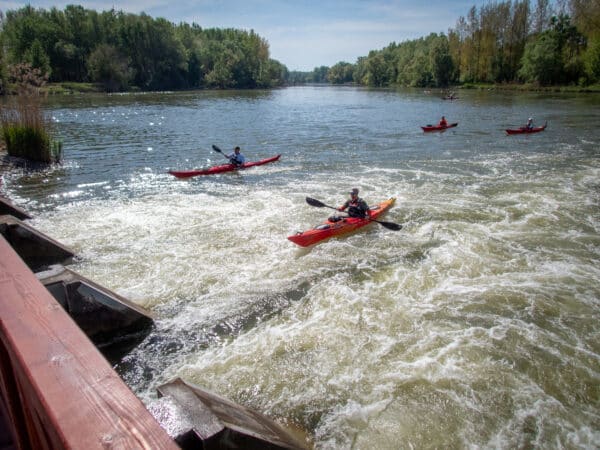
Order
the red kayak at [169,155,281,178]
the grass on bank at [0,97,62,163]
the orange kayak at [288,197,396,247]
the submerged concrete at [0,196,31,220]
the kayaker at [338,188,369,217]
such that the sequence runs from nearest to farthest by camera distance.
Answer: the submerged concrete at [0,196,31,220] → the orange kayak at [288,197,396,247] → the kayaker at [338,188,369,217] → the grass on bank at [0,97,62,163] → the red kayak at [169,155,281,178]

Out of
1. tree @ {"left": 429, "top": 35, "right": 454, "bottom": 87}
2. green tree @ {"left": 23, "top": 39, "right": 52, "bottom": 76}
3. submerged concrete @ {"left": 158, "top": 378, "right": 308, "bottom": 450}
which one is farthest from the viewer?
tree @ {"left": 429, "top": 35, "right": 454, "bottom": 87}

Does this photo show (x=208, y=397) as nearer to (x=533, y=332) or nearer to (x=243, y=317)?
(x=243, y=317)

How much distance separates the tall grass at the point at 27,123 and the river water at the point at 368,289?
1364 mm

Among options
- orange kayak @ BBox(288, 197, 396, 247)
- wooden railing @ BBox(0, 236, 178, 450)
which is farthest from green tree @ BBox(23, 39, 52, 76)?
wooden railing @ BBox(0, 236, 178, 450)

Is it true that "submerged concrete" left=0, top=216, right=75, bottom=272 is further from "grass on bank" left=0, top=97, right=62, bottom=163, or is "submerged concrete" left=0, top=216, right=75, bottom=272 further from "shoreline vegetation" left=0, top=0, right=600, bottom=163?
"shoreline vegetation" left=0, top=0, right=600, bottom=163

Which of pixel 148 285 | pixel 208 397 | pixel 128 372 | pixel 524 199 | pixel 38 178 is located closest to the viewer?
pixel 208 397

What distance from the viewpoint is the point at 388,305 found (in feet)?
26.7

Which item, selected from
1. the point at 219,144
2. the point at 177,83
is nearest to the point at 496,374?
the point at 219,144

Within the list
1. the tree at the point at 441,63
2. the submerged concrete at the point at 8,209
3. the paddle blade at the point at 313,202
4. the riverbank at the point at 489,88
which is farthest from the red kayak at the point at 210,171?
the tree at the point at 441,63

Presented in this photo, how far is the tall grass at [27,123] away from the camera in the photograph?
52.1ft

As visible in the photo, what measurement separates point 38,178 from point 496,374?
1759cm

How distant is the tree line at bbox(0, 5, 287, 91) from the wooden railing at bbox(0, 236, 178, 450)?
84.6 metres

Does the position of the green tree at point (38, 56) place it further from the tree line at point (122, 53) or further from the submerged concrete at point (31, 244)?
the submerged concrete at point (31, 244)

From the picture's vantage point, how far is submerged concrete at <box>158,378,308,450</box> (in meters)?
3.01
